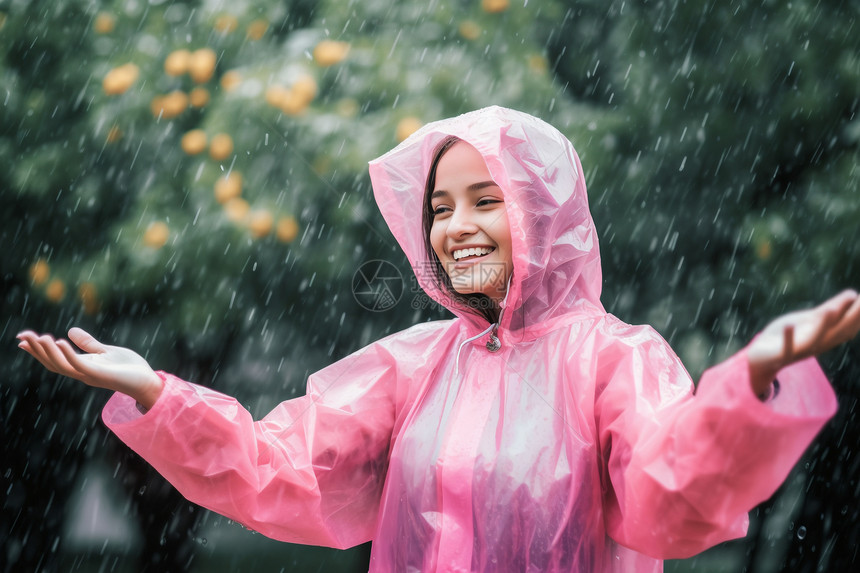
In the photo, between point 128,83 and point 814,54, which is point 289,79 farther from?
point 814,54

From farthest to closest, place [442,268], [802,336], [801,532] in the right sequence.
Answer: [801,532] → [442,268] → [802,336]

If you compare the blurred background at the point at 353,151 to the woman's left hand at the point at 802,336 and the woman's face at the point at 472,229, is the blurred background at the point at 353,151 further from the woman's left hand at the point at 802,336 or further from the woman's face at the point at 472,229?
the woman's left hand at the point at 802,336

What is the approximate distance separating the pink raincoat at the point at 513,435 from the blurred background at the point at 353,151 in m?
0.89

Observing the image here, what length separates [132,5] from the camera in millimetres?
3221

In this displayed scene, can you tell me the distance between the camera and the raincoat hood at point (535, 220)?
195 centimetres

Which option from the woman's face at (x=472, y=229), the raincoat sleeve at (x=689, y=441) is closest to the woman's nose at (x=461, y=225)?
the woman's face at (x=472, y=229)

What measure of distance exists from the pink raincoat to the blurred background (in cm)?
89

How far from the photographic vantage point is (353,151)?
2.92m

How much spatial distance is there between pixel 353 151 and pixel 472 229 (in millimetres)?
1057

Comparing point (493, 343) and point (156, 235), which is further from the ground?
point (493, 343)

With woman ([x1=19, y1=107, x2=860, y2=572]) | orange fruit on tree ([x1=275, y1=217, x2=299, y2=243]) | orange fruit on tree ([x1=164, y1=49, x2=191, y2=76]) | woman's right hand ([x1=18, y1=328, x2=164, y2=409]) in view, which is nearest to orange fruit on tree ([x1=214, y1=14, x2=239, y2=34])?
orange fruit on tree ([x1=164, y1=49, x2=191, y2=76])

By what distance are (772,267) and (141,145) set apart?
239 centimetres

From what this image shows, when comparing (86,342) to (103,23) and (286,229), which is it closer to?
(286,229)

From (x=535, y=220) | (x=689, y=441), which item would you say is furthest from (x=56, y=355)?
(x=689, y=441)
